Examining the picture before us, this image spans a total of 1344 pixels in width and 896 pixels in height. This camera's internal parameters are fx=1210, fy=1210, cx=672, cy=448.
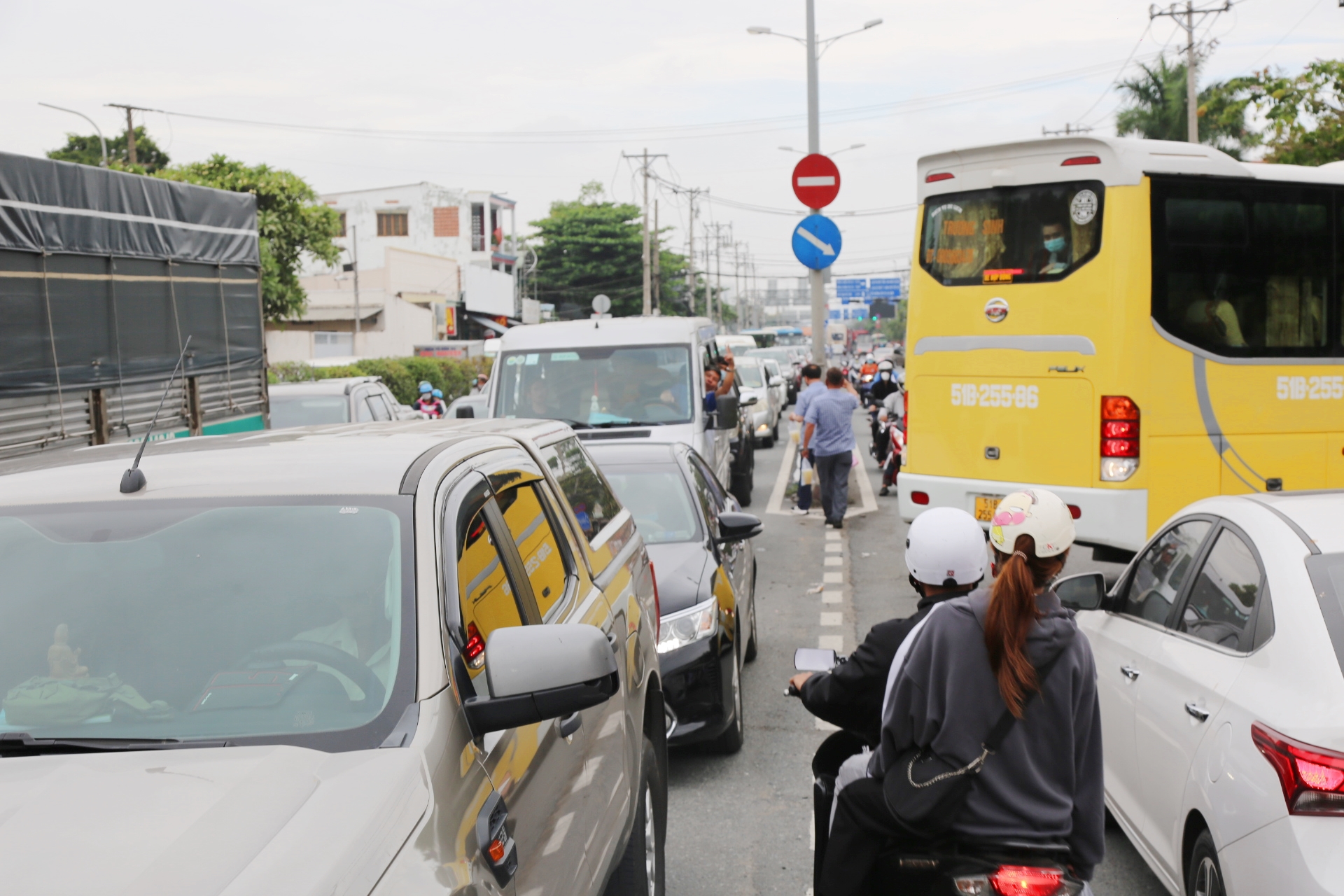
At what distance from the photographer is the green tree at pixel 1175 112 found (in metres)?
31.9

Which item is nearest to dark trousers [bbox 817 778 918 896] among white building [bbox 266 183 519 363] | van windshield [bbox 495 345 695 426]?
van windshield [bbox 495 345 695 426]

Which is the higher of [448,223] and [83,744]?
[448,223]

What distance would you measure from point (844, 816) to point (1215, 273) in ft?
24.2

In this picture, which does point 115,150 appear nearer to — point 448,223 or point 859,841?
point 448,223

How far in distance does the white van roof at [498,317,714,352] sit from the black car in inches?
130

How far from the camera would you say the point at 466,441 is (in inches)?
140

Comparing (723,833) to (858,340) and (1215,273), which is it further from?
(858,340)

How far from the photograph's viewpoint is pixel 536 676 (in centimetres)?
247

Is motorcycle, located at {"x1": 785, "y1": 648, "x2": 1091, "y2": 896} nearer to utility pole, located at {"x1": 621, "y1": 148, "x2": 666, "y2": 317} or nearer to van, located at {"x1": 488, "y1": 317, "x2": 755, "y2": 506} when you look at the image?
van, located at {"x1": 488, "y1": 317, "x2": 755, "y2": 506}

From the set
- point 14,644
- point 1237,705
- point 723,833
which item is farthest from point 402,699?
point 723,833

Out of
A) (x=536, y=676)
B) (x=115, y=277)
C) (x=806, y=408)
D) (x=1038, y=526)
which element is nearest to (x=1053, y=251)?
(x=806, y=408)

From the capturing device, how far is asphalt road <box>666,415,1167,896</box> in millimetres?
4898

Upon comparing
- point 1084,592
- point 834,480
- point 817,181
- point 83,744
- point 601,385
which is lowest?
point 834,480

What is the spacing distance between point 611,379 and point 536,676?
9003 millimetres
